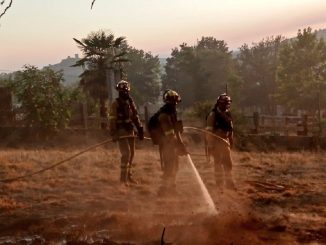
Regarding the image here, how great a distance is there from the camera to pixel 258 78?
6612cm

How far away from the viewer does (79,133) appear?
22.6m

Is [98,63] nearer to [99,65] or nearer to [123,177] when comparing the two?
[99,65]

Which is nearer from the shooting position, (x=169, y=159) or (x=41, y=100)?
(x=169, y=159)

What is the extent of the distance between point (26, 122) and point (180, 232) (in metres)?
17.3

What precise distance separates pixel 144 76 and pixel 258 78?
18384 millimetres

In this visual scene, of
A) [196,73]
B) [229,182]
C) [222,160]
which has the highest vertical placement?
[196,73]

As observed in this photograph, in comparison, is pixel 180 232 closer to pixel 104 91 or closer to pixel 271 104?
pixel 104 91

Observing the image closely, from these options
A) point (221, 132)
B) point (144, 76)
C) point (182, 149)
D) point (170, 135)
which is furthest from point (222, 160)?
point (144, 76)

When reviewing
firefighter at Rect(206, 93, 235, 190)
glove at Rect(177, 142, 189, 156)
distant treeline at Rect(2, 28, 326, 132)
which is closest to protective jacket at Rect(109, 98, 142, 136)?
glove at Rect(177, 142, 189, 156)

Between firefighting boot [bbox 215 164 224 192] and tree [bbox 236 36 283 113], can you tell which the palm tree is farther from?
tree [bbox 236 36 283 113]

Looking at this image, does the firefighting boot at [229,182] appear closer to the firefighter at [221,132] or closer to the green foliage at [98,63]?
the firefighter at [221,132]

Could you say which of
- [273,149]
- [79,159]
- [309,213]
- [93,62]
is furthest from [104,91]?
[309,213]

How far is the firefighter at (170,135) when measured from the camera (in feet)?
30.1

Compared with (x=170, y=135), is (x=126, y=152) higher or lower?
lower
